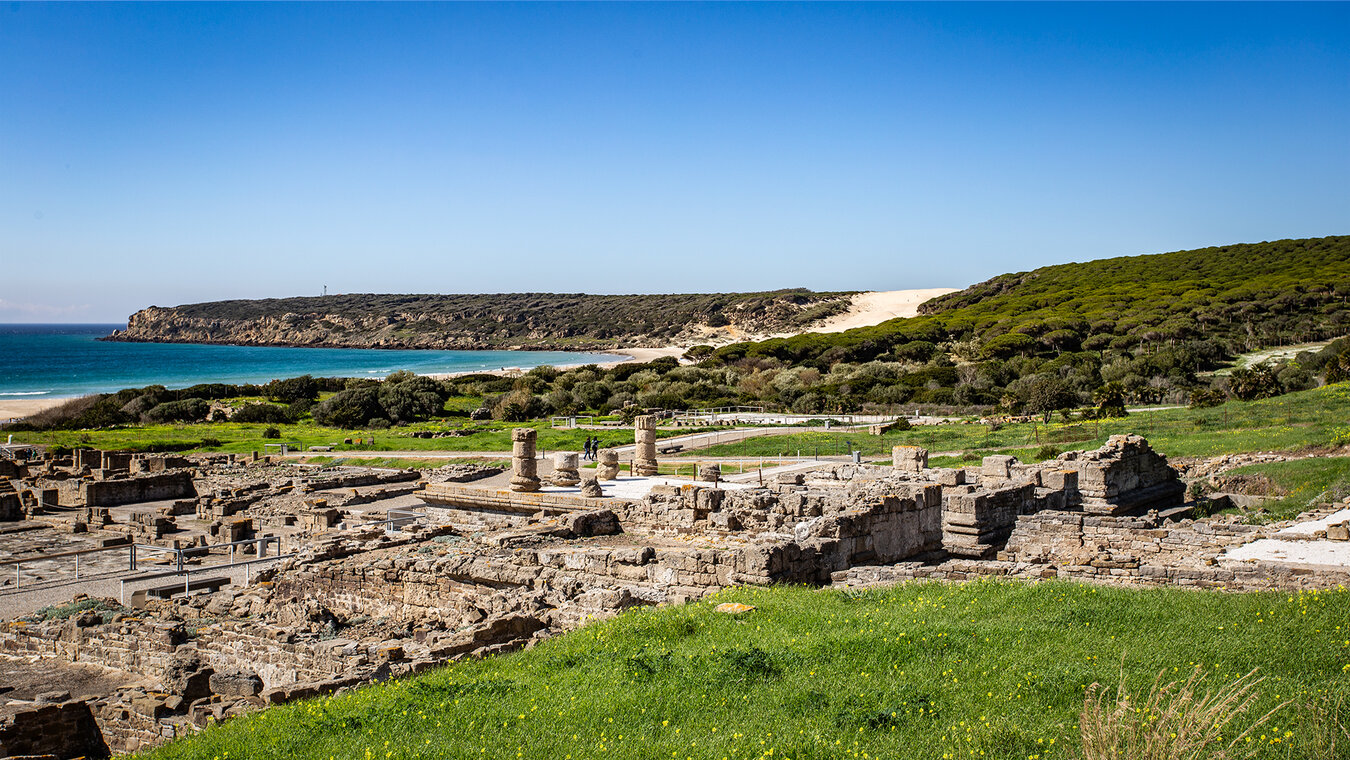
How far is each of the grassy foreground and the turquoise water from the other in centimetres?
9411

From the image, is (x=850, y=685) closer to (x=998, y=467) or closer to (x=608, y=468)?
(x=998, y=467)

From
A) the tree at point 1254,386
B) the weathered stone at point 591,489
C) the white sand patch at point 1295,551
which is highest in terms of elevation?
the tree at point 1254,386

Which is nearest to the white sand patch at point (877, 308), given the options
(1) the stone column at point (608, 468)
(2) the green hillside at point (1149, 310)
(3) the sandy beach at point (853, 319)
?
(3) the sandy beach at point (853, 319)

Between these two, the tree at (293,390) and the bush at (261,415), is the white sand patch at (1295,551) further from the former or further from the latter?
the tree at (293,390)

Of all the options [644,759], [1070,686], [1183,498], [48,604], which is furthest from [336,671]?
[1183,498]

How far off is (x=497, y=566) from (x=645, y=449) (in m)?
14.2

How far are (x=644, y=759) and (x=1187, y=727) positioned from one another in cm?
316

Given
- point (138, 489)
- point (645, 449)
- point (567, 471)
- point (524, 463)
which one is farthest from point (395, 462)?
point (524, 463)

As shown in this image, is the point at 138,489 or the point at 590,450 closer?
the point at 138,489

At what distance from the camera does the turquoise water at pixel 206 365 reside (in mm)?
101062

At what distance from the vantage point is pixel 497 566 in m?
14.0

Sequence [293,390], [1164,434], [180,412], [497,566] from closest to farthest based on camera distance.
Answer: [497,566] < [1164,434] < [180,412] < [293,390]

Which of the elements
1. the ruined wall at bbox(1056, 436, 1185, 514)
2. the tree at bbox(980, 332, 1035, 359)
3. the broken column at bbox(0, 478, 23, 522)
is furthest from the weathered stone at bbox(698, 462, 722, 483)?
the tree at bbox(980, 332, 1035, 359)

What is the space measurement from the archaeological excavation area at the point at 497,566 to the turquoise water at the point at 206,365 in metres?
80.4
